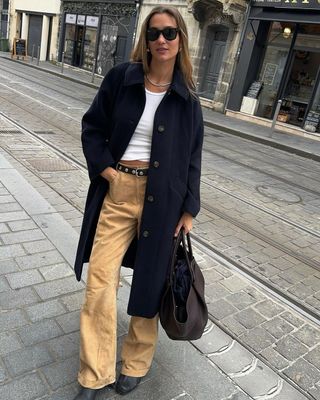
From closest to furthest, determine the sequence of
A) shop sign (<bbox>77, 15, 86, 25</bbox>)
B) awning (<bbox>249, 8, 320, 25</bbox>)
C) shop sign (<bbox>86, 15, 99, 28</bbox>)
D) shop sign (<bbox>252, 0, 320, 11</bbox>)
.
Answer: shop sign (<bbox>252, 0, 320, 11</bbox>), awning (<bbox>249, 8, 320, 25</bbox>), shop sign (<bbox>86, 15, 99, 28</bbox>), shop sign (<bbox>77, 15, 86, 25</bbox>)

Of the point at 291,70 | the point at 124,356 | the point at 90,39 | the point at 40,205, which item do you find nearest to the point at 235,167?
the point at 40,205

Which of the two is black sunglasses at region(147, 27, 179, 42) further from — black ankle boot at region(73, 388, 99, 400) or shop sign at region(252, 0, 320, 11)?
shop sign at region(252, 0, 320, 11)

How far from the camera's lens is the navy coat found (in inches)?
87.4

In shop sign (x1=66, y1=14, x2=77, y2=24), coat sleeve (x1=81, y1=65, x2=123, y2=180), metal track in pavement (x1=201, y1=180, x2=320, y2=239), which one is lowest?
metal track in pavement (x1=201, y1=180, x2=320, y2=239)

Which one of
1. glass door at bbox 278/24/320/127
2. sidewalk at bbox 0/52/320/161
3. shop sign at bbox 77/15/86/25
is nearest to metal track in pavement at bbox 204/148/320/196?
sidewalk at bbox 0/52/320/161

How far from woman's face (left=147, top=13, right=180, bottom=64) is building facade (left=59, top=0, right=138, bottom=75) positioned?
20.4 meters

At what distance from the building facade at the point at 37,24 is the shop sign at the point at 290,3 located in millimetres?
17105

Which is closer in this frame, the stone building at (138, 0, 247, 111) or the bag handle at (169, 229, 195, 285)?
the bag handle at (169, 229, 195, 285)

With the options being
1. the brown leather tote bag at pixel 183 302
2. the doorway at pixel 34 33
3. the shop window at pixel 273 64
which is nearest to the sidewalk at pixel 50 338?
the brown leather tote bag at pixel 183 302

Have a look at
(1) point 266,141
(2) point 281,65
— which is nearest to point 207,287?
(1) point 266,141

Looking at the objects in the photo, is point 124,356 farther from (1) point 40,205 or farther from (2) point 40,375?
(1) point 40,205

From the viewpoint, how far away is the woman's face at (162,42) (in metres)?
2.14

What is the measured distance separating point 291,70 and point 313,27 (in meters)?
1.58

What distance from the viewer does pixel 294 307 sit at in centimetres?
373
